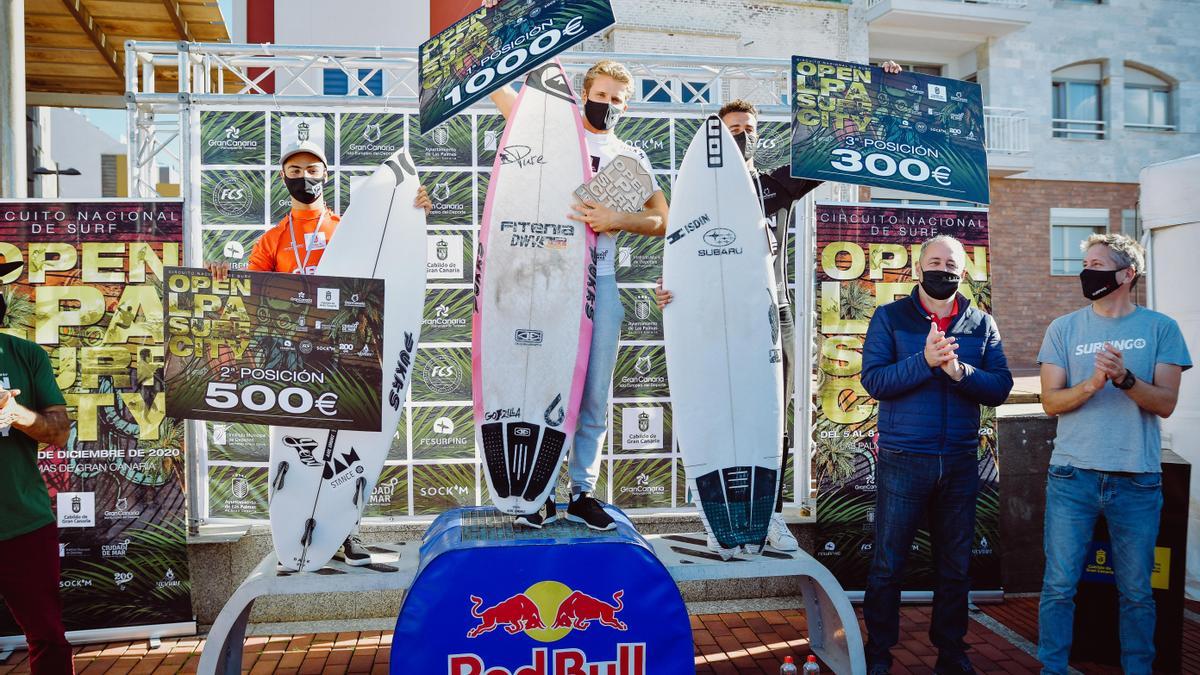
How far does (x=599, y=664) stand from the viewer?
2.75m

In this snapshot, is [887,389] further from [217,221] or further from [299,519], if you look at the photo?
[217,221]

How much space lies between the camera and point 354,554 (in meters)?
3.09

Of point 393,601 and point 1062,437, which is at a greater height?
point 1062,437

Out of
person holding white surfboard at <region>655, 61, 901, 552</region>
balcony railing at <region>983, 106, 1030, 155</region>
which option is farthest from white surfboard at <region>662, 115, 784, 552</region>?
balcony railing at <region>983, 106, 1030, 155</region>

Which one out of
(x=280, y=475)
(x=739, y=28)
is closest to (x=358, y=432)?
(x=280, y=475)

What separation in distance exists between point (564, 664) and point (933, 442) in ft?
5.27

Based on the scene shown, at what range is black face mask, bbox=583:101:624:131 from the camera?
307 centimetres

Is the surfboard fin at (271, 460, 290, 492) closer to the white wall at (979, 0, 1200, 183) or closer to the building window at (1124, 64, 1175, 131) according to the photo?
the white wall at (979, 0, 1200, 183)

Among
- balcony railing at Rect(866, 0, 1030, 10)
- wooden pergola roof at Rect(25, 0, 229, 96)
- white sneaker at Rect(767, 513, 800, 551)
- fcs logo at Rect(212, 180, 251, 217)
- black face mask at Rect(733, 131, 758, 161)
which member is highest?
balcony railing at Rect(866, 0, 1030, 10)

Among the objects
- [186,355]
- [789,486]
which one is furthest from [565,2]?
[789,486]

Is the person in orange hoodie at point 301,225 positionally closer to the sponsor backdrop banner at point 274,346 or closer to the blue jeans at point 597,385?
the sponsor backdrop banner at point 274,346

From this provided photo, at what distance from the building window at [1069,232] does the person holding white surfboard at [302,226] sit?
13910 mm

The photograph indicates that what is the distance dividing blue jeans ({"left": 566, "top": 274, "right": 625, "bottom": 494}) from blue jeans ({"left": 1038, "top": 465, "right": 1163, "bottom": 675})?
70.2 inches

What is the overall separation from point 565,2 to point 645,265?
1878 mm
